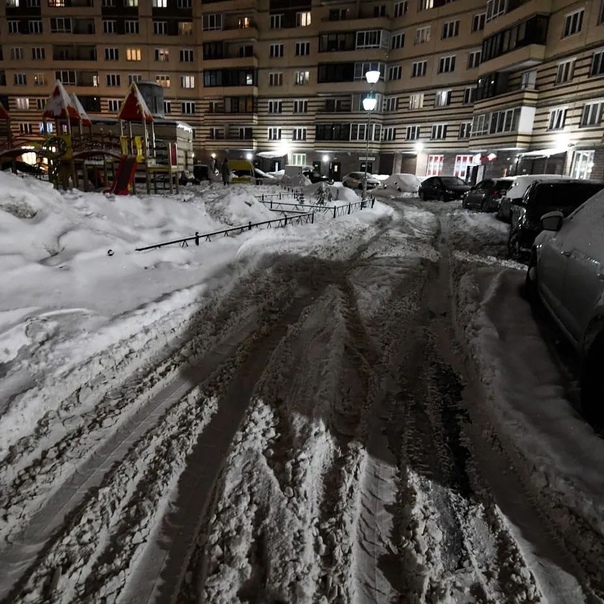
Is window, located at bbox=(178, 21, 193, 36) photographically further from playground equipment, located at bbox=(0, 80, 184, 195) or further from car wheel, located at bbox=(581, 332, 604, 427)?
car wheel, located at bbox=(581, 332, 604, 427)

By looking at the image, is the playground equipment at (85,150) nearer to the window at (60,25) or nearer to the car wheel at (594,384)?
the car wheel at (594,384)

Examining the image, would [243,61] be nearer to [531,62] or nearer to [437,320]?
[531,62]

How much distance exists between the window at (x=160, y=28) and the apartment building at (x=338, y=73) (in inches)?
4.4

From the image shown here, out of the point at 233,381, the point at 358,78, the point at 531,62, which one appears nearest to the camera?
the point at 233,381

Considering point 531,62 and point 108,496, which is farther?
point 531,62

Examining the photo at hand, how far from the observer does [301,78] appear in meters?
47.3

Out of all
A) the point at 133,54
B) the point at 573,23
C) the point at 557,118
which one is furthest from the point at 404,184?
the point at 133,54

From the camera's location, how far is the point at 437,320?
6258mm

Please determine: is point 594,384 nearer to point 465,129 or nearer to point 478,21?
point 465,129

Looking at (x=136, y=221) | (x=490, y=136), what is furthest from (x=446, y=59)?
(x=136, y=221)

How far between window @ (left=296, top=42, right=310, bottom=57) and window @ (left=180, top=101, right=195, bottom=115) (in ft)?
43.2

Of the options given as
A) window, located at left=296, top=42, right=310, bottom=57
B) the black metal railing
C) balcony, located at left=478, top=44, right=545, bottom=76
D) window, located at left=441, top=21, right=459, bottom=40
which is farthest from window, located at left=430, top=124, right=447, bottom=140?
Answer: the black metal railing

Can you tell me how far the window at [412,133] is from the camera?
138 feet

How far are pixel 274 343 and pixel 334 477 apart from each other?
2467 mm
